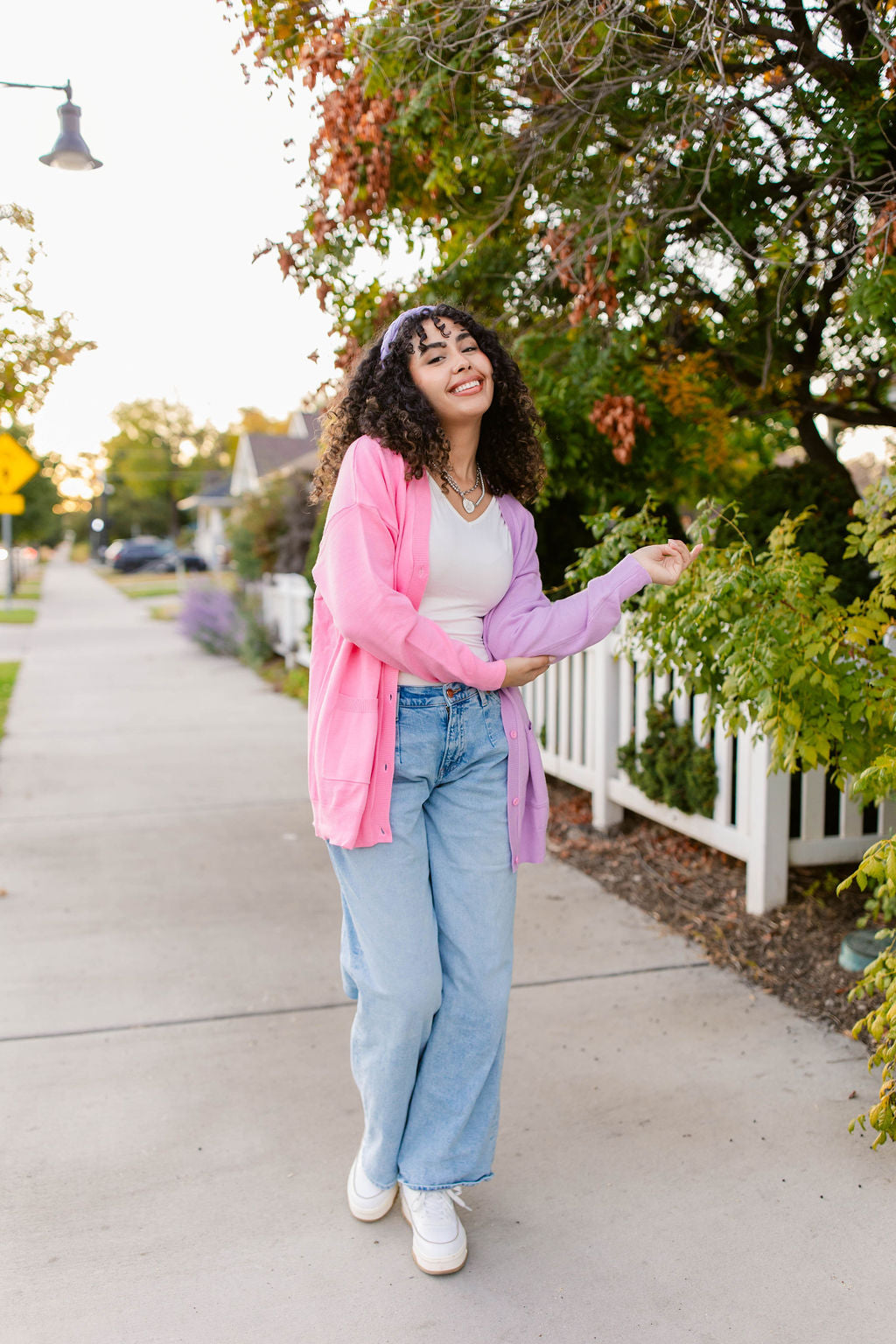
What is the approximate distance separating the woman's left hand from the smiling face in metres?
0.48

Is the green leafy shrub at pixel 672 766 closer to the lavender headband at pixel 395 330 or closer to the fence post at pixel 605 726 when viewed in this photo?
the fence post at pixel 605 726

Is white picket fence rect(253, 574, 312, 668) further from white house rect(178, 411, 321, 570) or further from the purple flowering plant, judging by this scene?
white house rect(178, 411, 321, 570)

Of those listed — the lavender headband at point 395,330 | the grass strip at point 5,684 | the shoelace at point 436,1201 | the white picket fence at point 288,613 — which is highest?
the lavender headband at point 395,330

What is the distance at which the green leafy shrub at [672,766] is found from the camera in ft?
14.8

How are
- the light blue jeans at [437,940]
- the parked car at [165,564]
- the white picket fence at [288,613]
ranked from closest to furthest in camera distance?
the light blue jeans at [437,940], the white picket fence at [288,613], the parked car at [165,564]

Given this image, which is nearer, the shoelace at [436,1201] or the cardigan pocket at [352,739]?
the cardigan pocket at [352,739]

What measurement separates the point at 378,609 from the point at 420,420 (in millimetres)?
444

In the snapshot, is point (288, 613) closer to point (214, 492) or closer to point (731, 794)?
point (731, 794)

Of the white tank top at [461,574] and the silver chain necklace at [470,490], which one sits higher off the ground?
the silver chain necklace at [470,490]

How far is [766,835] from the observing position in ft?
13.6

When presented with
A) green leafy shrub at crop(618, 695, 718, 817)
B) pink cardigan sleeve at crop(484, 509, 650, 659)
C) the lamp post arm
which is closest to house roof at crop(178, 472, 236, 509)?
the lamp post arm

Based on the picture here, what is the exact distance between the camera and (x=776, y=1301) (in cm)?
222

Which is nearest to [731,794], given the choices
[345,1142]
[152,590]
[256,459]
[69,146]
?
[345,1142]

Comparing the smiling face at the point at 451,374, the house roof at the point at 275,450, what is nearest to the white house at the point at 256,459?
the house roof at the point at 275,450
